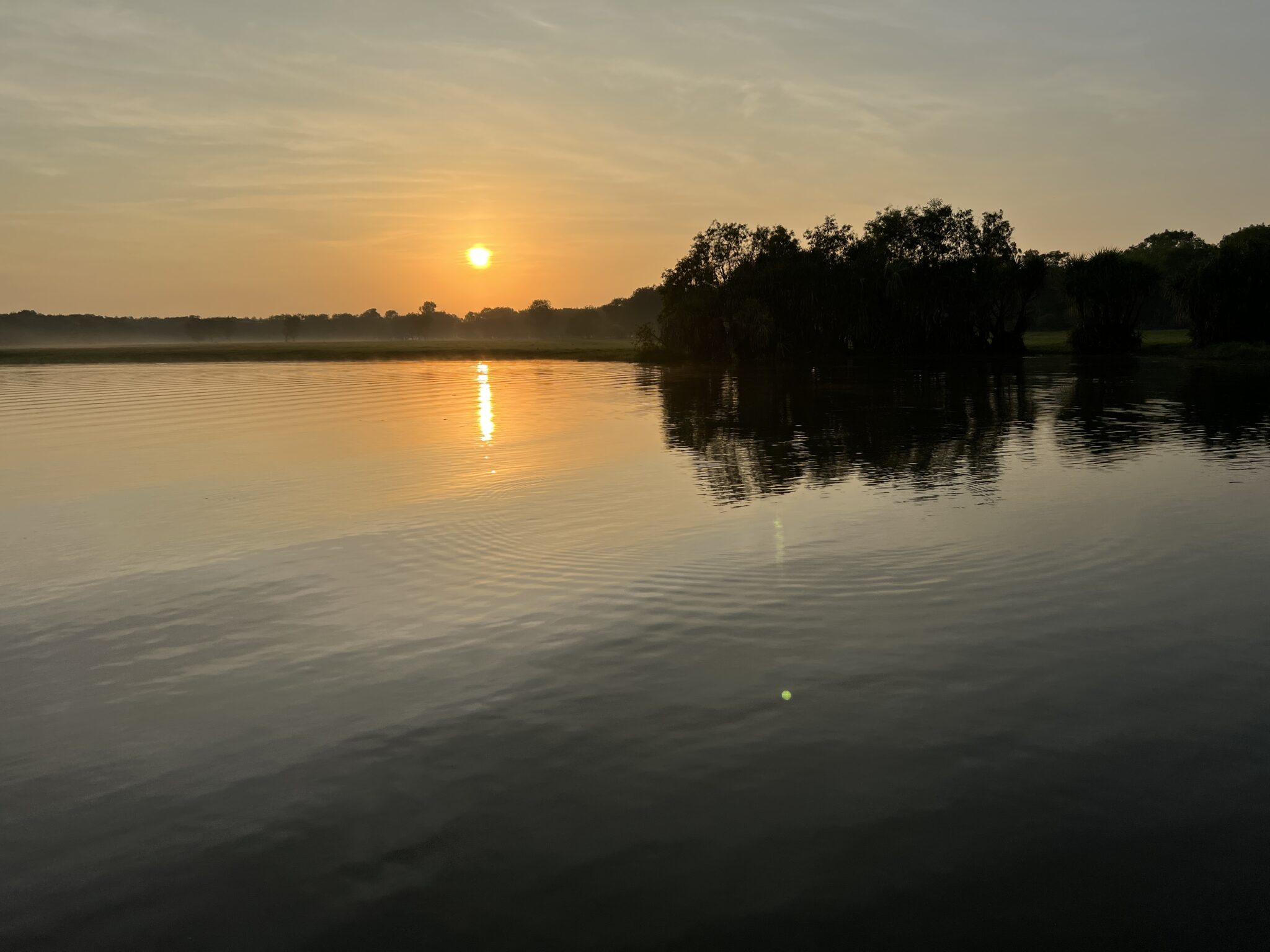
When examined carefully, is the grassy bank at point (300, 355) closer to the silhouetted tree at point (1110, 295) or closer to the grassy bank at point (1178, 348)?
the grassy bank at point (1178, 348)

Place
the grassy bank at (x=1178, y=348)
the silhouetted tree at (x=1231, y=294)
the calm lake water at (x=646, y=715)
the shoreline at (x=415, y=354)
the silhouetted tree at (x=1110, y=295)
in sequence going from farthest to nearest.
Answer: the shoreline at (x=415, y=354), the silhouetted tree at (x=1110, y=295), the silhouetted tree at (x=1231, y=294), the grassy bank at (x=1178, y=348), the calm lake water at (x=646, y=715)

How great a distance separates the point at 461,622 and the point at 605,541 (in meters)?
5.59

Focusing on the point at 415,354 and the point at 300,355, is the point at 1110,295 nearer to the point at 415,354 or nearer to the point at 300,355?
the point at 415,354

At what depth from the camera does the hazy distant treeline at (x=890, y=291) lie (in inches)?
4031

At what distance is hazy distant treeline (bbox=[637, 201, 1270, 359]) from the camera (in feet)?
336

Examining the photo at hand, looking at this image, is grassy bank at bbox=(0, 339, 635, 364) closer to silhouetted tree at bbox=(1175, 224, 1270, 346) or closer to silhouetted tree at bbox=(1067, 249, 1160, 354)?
silhouetted tree at bbox=(1067, 249, 1160, 354)

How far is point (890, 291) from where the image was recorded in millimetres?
110750

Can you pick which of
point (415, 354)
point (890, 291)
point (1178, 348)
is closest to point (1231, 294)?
point (1178, 348)

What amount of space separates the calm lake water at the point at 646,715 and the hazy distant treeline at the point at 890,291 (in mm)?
85637

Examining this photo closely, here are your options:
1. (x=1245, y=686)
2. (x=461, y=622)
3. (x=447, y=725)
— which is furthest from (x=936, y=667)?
(x=461, y=622)

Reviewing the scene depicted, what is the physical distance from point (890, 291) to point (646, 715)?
10729 centimetres

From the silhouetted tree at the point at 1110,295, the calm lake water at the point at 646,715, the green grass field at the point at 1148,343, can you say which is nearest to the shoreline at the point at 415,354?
the green grass field at the point at 1148,343

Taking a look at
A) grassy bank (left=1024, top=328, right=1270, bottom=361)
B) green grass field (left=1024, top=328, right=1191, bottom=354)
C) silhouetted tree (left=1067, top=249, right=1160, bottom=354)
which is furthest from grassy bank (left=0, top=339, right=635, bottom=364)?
silhouetted tree (left=1067, top=249, right=1160, bottom=354)

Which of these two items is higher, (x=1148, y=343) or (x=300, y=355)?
(x=300, y=355)
